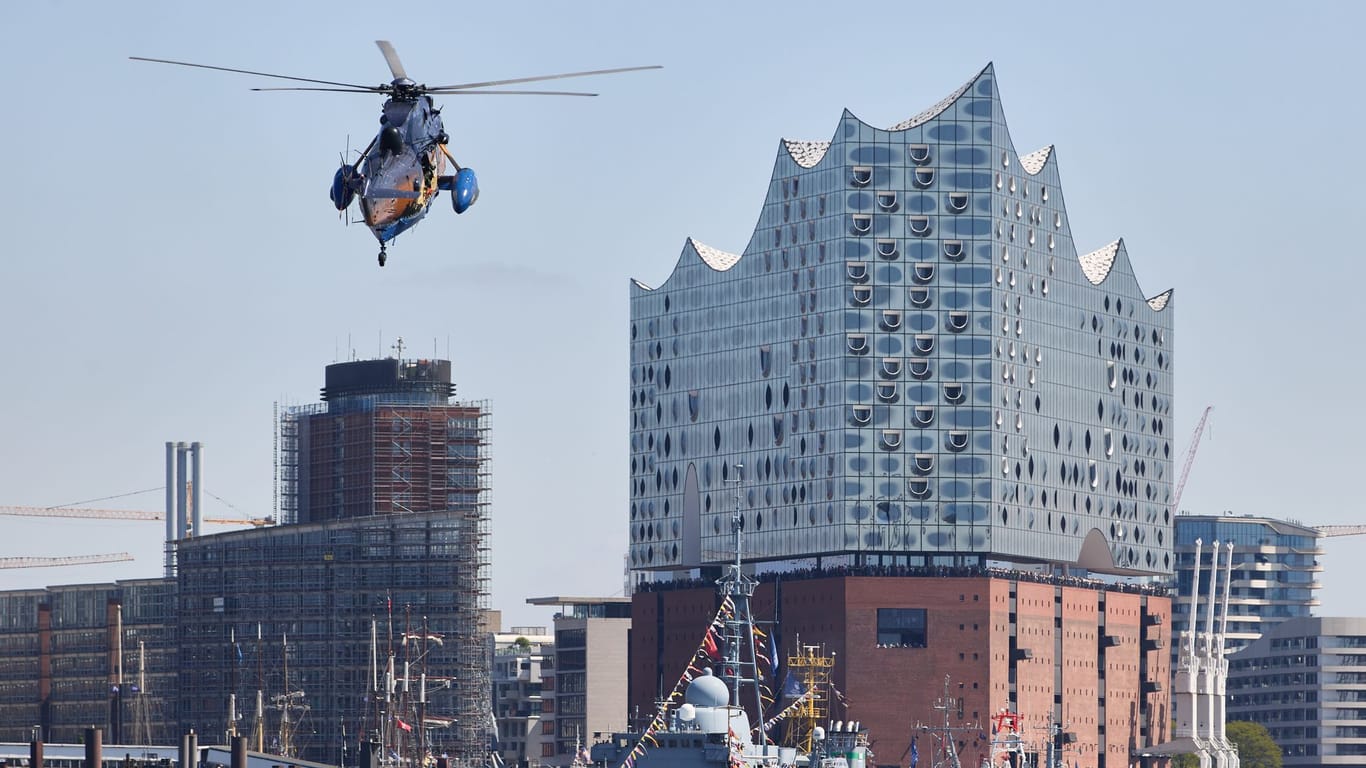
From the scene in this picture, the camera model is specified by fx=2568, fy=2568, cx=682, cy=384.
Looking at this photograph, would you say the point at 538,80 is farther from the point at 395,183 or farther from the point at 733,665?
the point at 733,665

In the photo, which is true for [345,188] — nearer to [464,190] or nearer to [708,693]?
[464,190]

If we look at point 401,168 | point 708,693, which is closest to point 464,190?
point 401,168

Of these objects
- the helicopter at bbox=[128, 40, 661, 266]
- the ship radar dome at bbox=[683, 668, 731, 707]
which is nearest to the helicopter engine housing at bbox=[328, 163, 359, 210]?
the helicopter at bbox=[128, 40, 661, 266]

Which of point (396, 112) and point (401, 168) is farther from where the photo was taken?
point (396, 112)

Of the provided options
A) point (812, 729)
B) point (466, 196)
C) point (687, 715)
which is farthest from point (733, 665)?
point (466, 196)

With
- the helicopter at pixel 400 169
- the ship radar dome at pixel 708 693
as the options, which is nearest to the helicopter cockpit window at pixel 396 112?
the helicopter at pixel 400 169

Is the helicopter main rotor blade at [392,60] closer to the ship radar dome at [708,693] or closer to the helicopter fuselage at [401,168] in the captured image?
the helicopter fuselage at [401,168]

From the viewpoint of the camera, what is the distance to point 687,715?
142000mm

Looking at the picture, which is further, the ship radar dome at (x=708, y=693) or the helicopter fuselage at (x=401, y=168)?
the ship radar dome at (x=708, y=693)

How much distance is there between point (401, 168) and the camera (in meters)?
72.1

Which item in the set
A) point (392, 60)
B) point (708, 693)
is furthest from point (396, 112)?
point (708, 693)

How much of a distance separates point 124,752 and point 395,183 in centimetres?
11664

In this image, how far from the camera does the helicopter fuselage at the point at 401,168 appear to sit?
7212cm

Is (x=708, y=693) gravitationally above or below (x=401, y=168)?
below
